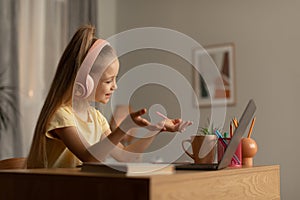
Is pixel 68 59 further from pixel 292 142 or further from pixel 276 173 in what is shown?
pixel 292 142

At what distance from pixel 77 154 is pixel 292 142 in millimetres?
2241

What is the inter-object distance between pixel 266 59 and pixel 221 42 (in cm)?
41

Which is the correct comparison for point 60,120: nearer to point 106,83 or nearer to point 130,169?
point 106,83

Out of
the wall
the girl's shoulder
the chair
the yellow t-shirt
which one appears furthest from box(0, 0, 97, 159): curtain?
the girl's shoulder

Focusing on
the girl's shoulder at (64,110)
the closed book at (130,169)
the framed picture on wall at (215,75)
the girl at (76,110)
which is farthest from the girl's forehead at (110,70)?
the framed picture on wall at (215,75)

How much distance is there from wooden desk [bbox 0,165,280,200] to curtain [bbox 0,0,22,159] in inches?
82.9

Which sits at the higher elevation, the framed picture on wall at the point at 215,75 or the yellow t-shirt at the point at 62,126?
the framed picture on wall at the point at 215,75

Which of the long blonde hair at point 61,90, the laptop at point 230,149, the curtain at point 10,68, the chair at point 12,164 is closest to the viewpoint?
the laptop at point 230,149

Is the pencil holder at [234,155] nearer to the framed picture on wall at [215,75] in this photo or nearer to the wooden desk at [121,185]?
the wooden desk at [121,185]

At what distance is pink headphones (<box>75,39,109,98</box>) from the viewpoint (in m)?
1.42

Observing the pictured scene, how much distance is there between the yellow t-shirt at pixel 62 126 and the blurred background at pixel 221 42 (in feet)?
5.36

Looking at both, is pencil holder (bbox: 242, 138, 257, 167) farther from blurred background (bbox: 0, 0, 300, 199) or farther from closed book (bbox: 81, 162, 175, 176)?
blurred background (bbox: 0, 0, 300, 199)

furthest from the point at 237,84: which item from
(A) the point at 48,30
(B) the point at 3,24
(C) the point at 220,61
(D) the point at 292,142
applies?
(B) the point at 3,24

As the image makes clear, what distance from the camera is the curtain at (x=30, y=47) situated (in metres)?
3.10
